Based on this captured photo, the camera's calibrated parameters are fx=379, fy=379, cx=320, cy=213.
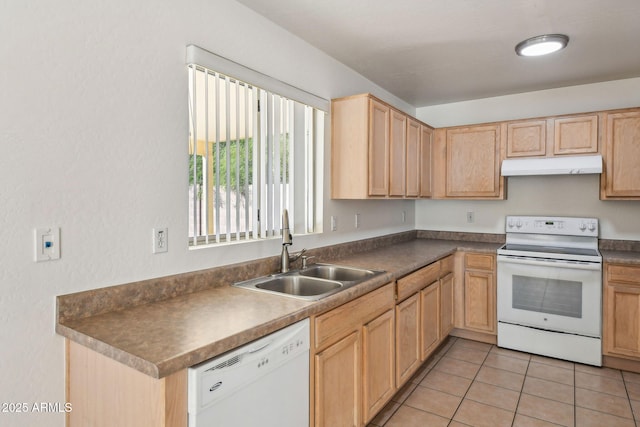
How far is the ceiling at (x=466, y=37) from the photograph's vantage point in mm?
2125

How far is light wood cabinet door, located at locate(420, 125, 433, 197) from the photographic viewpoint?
367cm

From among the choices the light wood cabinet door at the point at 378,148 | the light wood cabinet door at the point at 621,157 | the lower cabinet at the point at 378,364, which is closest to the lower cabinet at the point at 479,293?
the light wood cabinet door at the point at 621,157

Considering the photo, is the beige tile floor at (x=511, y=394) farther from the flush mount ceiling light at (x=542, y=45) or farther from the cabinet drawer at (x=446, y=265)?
the flush mount ceiling light at (x=542, y=45)

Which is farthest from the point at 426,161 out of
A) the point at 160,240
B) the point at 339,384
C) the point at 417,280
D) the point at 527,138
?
the point at 160,240

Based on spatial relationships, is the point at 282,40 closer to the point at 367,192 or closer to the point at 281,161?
the point at 281,161

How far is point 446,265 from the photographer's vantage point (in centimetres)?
336

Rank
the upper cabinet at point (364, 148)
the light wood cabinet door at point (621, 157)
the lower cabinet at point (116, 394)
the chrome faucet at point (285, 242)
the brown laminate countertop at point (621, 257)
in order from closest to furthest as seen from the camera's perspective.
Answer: the lower cabinet at point (116, 394), the chrome faucet at point (285, 242), the upper cabinet at point (364, 148), the brown laminate countertop at point (621, 257), the light wood cabinet door at point (621, 157)

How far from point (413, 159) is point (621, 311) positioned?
2006 mm

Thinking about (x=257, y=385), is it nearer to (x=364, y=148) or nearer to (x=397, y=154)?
(x=364, y=148)

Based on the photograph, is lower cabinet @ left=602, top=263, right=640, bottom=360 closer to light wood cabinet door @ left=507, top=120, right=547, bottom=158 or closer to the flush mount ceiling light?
light wood cabinet door @ left=507, top=120, right=547, bottom=158

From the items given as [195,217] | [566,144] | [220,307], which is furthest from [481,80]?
[220,307]

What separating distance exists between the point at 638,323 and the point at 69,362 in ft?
12.0

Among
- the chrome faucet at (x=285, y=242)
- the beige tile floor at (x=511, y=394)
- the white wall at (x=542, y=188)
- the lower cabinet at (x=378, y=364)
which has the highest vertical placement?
the white wall at (x=542, y=188)

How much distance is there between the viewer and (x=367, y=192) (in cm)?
273
